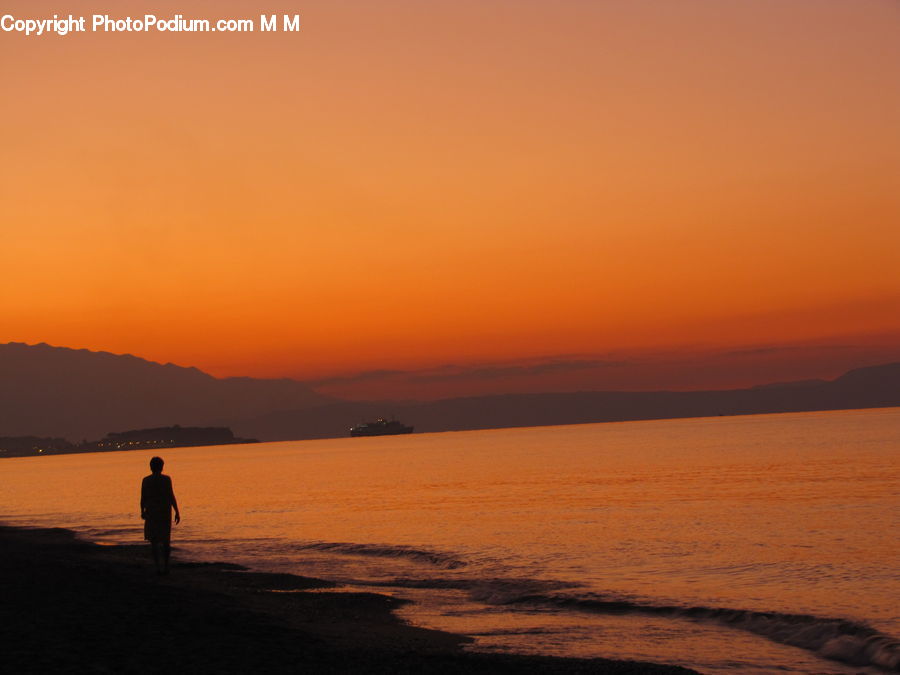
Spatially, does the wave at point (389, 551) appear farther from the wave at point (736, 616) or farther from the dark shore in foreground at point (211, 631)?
the dark shore in foreground at point (211, 631)

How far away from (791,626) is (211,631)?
437 inches

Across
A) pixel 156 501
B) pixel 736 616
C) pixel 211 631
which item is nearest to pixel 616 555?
pixel 736 616

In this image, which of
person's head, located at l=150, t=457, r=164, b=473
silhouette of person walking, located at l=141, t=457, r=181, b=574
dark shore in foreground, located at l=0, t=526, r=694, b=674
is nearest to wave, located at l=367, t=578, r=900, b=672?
dark shore in foreground, located at l=0, t=526, r=694, b=674

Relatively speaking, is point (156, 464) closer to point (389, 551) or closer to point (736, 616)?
point (736, 616)

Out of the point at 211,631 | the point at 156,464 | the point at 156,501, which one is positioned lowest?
the point at 211,631

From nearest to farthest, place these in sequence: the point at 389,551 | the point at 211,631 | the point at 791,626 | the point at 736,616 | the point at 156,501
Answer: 1. the point at 211,631
2. the point at 791,626
3. the point at 736,616
4. the point at 156,501
5. the point at 389,551

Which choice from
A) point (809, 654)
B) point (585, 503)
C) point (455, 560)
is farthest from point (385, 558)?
point (585, 503)

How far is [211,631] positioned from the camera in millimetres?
14539

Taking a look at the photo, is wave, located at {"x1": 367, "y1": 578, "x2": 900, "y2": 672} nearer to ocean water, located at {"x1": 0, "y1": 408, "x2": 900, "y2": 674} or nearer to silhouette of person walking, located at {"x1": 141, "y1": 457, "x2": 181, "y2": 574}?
ocean water, located at {"x1": 0, "y1": 408, "x2": 900, "y2": 674}

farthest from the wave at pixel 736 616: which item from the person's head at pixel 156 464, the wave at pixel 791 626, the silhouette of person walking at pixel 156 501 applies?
the person's head at pixel 156 464

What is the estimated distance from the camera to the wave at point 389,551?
94.9ft

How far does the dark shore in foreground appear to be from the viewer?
1232cm

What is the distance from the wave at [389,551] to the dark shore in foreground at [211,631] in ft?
21.6

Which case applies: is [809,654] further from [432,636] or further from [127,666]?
[127,666]
